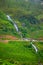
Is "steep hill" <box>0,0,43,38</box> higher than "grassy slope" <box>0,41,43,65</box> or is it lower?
higher

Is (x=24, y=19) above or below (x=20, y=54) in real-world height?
above

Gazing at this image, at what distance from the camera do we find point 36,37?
352ft

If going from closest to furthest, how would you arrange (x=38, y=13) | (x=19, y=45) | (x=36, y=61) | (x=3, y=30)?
1. (x=36, y=61)
2. (x=19, y=45)
3. (x=3, y=30)
4. (x=38, y=13)

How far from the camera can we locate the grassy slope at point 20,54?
7132 centimetres

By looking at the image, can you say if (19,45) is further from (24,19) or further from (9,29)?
(24,19)

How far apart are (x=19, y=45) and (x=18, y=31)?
26435mm

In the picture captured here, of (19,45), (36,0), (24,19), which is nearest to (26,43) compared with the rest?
(19,45)

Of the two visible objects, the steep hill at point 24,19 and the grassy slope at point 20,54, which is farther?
the steep hill at point 24,19

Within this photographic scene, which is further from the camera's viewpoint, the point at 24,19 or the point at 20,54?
the point at 24,19

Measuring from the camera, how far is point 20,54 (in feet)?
254

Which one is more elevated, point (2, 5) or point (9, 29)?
point (2, 5)

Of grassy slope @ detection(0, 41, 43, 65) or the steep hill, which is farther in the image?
the steep hill

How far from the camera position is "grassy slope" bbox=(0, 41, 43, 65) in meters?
71.3

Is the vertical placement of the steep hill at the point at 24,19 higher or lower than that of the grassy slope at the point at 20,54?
higher
